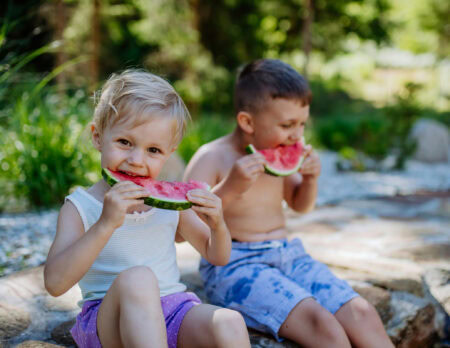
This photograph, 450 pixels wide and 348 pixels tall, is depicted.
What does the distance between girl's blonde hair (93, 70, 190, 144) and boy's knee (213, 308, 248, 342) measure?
30.2 inches

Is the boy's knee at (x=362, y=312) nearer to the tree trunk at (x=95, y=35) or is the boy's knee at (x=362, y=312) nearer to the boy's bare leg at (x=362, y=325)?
Result: the boy's bare leg at (x=362, y=325)

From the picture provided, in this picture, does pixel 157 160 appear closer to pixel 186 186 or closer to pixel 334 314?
pixel 186 186

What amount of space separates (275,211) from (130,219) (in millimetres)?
1120

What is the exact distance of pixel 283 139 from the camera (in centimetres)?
279

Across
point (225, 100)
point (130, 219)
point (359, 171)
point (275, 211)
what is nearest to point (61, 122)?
point (275, 211)

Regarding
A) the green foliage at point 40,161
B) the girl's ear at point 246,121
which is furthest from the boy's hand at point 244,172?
the green foliage at point 40,161

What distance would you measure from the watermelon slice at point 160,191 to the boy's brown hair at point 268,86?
0.90 m

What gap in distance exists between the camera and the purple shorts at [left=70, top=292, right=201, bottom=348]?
1893 mm

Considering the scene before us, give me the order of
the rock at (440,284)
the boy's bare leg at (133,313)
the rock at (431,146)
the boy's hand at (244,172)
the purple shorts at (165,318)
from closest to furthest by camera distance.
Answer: the boy's bare leg at (133,313) → the purple shorts at (165,318) → the boy's hand at (244,172) → the rock at (440,284) → the rock at (431,146)

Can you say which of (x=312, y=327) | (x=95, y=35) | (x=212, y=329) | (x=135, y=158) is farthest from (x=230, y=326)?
(x=95, y=35)

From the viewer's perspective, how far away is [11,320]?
2281mm

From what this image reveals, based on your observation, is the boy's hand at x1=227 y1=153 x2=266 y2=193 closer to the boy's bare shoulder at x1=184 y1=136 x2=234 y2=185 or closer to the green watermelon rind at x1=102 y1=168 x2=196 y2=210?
the boy's bare shoulder at x1=184 y1=136 x2=234 y2=185

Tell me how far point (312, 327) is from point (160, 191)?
3.19 ft

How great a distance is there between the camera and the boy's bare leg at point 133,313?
1675 millimetres
